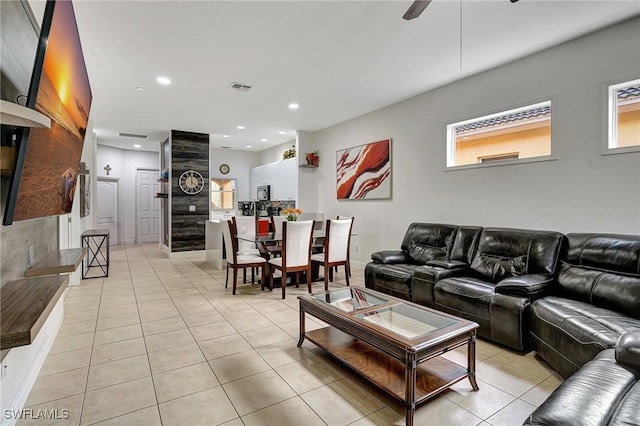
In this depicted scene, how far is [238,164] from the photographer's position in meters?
9.94

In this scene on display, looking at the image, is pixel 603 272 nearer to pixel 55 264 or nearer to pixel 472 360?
pixel 472 360

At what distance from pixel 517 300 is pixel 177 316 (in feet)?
11.1

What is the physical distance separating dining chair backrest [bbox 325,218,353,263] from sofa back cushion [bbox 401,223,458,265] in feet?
2.79

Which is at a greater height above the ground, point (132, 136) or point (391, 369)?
point (132, 136)

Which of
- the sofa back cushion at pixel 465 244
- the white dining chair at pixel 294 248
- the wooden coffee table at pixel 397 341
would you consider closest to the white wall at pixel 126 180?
the white dining chair at pixel 294 248

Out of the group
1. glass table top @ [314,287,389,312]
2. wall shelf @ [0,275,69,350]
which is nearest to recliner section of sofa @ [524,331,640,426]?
glass table top @ [314,287,389,312]

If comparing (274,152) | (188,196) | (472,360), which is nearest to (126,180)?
(188,196)

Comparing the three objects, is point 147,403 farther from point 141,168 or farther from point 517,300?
point 141,168

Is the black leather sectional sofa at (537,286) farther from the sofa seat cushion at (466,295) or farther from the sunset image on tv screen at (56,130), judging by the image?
the sunset image on tv screen at (56,130)

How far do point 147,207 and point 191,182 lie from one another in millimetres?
3602

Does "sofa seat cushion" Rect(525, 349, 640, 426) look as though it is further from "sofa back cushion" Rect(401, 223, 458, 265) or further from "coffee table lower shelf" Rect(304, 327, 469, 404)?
"sofa back cushion" Rect(401, 223, 458, 265)

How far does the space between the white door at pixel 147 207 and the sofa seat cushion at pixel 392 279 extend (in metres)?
8.03

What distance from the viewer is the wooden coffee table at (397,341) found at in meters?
1.82

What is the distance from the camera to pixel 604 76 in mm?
2961
